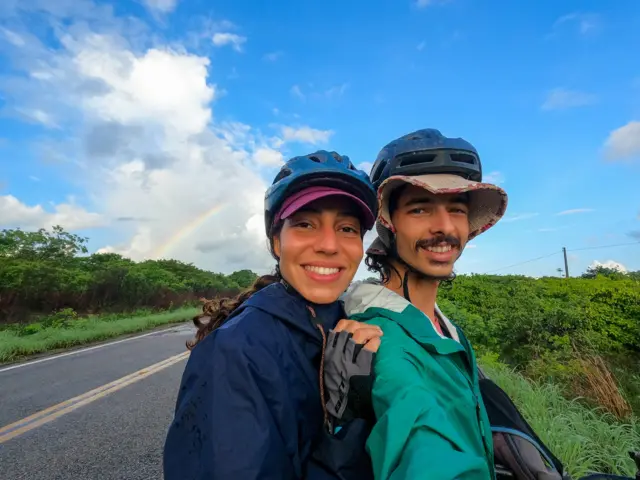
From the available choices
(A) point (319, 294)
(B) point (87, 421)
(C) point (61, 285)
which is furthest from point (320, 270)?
(C) point (61, 285)

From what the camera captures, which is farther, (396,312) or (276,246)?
(276,246)

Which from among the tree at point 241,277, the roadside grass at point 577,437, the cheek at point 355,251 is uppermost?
the tree at point 241,277

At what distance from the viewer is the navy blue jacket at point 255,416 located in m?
0.99

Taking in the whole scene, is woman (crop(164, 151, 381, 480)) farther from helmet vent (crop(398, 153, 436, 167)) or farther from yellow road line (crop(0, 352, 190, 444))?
yellow road line (crop(0, 352, 190, 444))

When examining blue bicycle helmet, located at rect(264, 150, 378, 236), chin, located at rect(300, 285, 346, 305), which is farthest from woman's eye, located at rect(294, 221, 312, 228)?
chin, located at rect(300, 285, 346, 305)

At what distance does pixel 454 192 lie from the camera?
69.7 inches

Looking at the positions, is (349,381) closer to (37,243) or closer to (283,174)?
(283,174)

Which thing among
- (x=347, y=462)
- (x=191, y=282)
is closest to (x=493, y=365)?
(x=347, y=462)

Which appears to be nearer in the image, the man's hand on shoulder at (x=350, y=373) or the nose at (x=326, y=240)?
the man's hand on shoulder at (x=350, y=373)

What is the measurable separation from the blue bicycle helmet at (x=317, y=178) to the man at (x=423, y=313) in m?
0.20

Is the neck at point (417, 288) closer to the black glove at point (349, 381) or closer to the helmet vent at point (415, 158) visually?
the helmet vent at point (415, 158)

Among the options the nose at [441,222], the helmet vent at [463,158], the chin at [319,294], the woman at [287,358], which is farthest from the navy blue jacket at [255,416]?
the helmet vent at [463,158]

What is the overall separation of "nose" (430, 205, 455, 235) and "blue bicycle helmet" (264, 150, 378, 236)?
312mm

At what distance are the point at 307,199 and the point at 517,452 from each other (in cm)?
117
